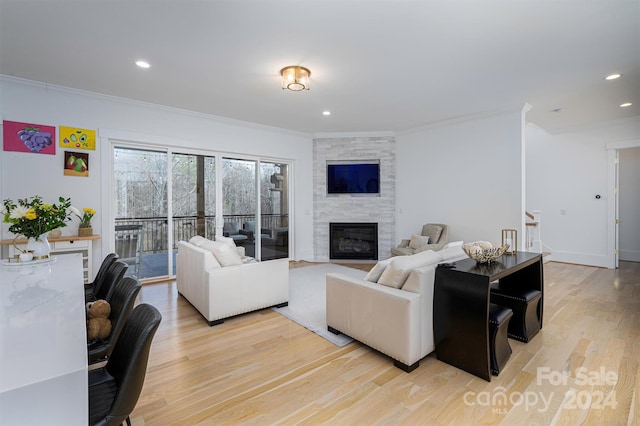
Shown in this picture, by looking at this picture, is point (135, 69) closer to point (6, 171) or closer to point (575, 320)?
point (6, 171)

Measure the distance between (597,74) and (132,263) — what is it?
6.65 meters

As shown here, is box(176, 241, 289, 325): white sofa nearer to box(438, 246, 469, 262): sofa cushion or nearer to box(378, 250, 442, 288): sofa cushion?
box(378, 250, 442, 288): sofa cushion

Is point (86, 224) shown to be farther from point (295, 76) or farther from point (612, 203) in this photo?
point (612, 203)

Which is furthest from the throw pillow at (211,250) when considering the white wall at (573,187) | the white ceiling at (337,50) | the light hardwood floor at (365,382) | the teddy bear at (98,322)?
the white wall at (573,187)

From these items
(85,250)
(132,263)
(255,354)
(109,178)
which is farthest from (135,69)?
(255,354)

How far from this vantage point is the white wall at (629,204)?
5.96 meters

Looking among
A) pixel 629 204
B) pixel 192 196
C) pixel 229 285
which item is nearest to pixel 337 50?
pixel 229 285

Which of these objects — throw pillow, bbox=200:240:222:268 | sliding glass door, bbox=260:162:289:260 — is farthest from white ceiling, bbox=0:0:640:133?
throw pillow, bbox=200:240:222:268

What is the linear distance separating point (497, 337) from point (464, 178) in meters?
3.66

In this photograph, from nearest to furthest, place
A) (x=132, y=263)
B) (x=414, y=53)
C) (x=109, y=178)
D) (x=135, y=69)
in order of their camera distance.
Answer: (x=414, y=53)
(x=135, y=69)
(x=109, y=178)
(x=132, y=263)

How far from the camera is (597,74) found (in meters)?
3.38

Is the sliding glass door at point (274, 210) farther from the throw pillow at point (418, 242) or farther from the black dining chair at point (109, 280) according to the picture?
the black dining chair at point (109, 280)

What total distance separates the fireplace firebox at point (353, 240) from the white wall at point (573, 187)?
3561mm

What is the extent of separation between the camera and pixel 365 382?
6.71 ft
